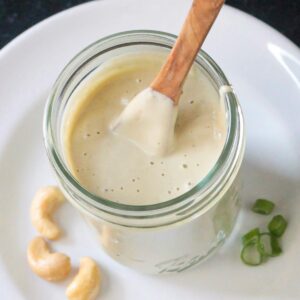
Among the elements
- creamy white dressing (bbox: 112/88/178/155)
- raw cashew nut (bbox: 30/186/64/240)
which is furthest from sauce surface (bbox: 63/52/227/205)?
raw cashew nut (bbox: 30/186/64/240)

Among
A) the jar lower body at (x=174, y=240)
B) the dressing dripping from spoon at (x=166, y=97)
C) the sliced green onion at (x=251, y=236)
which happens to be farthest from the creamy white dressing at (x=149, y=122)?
the sliced green onion at (x=251, y=236)

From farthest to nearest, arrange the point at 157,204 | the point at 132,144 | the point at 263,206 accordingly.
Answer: the point at 263,206, the point at 132,144, the point at 157,204

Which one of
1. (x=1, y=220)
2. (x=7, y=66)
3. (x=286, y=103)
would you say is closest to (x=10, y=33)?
(x=7, y=66)

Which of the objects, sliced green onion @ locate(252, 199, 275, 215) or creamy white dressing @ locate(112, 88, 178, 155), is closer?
creamy white dressing @ locate(112, 88, 178, 155)

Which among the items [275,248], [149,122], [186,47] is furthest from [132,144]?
[275,248]

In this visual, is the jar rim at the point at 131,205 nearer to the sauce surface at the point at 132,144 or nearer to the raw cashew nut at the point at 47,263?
the sauce surface at the point at 132,144

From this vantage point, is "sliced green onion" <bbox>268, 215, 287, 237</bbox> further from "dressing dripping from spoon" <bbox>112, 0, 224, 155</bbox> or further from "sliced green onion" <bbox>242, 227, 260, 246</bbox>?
"dressing dripping from spoon" <bbox>112, 0, 224, 155</bbox>

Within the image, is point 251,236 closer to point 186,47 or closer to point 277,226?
point 277,226
